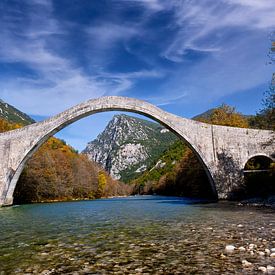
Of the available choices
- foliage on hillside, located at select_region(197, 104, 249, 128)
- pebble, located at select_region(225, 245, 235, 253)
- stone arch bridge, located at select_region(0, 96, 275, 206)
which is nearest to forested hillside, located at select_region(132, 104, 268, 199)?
foliage on hillside, located at select_region(197, 104, 249, 128)

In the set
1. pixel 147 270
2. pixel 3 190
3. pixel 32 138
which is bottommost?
pixel 147 270

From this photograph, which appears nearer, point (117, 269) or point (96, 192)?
point (117, 269)

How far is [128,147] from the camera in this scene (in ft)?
526

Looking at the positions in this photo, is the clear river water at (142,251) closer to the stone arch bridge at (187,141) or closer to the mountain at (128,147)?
the stone arch bridge at (187,141)

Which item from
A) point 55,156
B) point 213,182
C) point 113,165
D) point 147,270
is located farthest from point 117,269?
point 113,165

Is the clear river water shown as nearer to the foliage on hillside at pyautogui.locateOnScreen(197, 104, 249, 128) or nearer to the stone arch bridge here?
the stone arch bridge

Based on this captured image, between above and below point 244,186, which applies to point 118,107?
above

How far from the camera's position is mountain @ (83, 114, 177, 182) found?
158 metres

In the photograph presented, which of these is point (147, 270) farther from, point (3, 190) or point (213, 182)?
point (3, 190)

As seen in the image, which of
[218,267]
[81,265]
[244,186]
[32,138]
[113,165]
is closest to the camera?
[218,267]

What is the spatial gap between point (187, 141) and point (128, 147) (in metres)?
133

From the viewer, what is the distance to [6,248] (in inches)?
286

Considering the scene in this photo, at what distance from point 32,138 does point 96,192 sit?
1337 inches

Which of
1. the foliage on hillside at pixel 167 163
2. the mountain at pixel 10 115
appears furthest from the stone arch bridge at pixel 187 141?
the mountain at pixel 10 115
